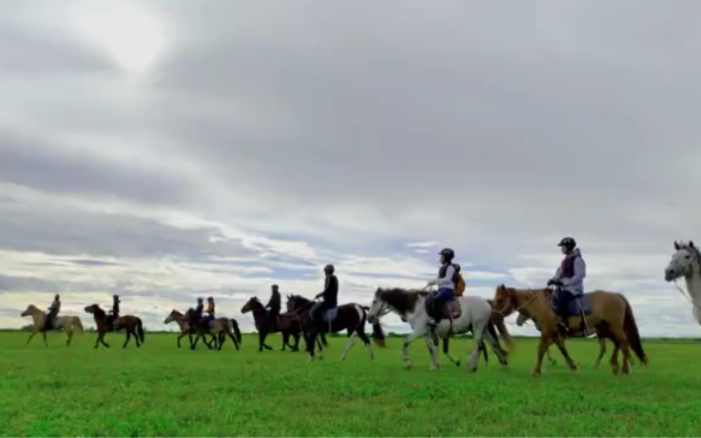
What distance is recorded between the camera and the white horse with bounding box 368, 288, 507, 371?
19531 millimetres

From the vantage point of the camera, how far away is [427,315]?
65.4 ft

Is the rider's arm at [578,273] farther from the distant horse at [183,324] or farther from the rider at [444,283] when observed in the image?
the distant horse at [183,324]

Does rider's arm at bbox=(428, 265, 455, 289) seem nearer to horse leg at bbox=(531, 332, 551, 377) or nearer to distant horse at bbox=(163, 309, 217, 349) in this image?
horse leg at bbox=(531, 332, 551, 377)

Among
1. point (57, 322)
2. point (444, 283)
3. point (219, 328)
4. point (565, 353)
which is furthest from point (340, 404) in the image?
point (57, 322)

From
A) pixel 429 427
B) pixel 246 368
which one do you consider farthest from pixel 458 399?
pixel 246 368

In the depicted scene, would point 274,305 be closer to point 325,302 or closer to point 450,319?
point 325,302

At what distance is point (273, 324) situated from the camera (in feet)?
105

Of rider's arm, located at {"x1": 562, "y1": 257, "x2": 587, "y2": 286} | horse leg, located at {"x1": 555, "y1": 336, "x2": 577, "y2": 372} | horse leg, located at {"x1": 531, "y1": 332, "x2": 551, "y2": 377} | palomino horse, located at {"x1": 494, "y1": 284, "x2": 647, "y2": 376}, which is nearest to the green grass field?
horse leg, located at {"x1": 531, "y1": 332, "x2": 551, "y2": 377}

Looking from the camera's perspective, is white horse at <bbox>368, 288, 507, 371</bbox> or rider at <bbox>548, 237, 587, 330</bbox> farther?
white horse at <bbox>368, 288, 507, 371</bbox>

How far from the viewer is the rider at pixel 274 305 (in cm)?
3190

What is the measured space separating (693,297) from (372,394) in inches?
301

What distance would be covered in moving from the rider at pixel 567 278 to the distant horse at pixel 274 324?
14.8 m

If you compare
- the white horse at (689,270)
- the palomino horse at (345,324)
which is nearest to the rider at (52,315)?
the palomino horse at (345,324)

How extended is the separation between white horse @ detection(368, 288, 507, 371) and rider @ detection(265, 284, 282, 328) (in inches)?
469
